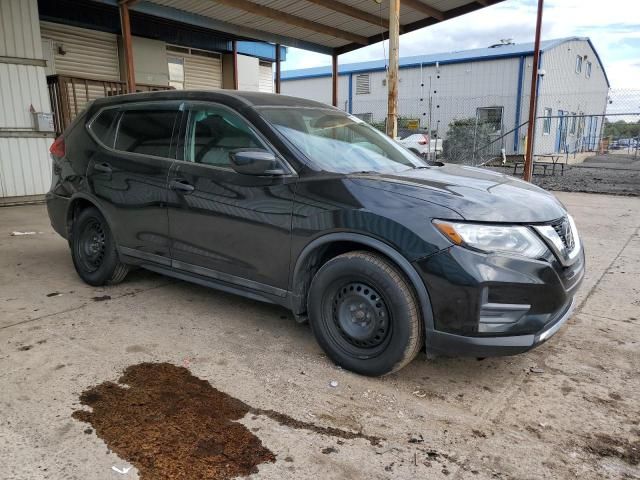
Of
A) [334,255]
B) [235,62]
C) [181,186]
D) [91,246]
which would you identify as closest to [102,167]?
[91,246]

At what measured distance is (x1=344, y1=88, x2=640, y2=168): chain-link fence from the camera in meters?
22.2

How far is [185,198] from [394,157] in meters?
1.69

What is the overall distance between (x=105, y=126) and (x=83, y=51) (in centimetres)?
907

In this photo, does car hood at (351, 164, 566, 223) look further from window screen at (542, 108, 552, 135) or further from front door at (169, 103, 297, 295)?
window screen at (542, 108, 552, 135)

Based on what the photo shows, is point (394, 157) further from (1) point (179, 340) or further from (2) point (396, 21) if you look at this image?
(2) point (396, 21)

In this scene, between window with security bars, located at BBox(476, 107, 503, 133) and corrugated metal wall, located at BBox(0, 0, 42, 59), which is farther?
window with security bars, located at BBox(476, 107, 503, 133)

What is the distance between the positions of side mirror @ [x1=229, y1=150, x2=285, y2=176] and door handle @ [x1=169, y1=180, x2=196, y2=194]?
0.59 m

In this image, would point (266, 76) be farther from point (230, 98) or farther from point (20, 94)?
point (230, 98)

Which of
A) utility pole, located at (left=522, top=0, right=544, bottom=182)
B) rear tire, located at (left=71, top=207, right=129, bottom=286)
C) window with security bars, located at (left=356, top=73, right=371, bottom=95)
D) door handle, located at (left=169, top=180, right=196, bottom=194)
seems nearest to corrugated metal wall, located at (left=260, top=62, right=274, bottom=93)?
utility pole, located at (left=522, top=0, right=544, bottom=182)

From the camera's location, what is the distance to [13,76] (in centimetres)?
917

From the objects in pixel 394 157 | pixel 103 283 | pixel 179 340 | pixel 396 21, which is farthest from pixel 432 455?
pixel 396 21

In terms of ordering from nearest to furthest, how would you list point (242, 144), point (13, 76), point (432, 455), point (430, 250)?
point (432, 455)
point (430, 250)
point (242, 144)
point (13, 76)

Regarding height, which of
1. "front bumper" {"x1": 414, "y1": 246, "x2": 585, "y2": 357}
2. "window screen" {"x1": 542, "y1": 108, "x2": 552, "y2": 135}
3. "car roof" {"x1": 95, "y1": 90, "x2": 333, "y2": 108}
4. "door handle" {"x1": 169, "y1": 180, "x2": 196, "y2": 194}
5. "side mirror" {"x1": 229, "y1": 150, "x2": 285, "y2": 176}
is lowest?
"front bumper" {"x1": 414, "y1": 246, "x2": 585, "y2": 357}

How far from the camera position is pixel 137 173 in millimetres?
4129
